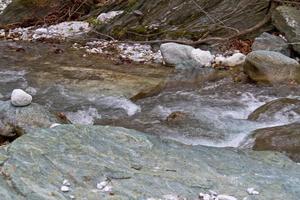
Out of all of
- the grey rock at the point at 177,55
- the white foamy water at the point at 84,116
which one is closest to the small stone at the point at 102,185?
the white foamy water at the point at 84,116

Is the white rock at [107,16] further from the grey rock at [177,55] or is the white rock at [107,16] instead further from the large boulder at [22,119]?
the large boulder at [22,119]

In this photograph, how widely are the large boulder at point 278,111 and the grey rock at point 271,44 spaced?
1.99 m

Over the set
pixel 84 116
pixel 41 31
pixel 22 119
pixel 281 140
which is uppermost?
pixel 22 119

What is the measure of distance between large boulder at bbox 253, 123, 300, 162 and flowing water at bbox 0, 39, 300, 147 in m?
0.20

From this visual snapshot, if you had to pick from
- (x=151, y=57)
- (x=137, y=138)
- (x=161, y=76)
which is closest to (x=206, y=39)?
(x=151, y=57)

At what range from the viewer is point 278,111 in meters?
5.56

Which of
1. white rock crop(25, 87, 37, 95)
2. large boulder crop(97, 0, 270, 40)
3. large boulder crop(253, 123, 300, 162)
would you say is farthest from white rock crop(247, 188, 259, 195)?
large boulder crop(97, 0, 270, 40)

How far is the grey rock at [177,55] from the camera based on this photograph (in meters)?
7.81

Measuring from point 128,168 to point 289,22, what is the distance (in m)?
5.37

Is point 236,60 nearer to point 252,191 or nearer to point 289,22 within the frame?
point 289,22

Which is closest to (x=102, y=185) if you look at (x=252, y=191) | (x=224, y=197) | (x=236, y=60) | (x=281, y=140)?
(x=224, y=197)

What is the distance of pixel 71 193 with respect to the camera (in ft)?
10.2

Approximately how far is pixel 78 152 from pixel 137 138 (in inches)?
23.0

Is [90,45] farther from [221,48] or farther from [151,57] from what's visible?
[221,48]
